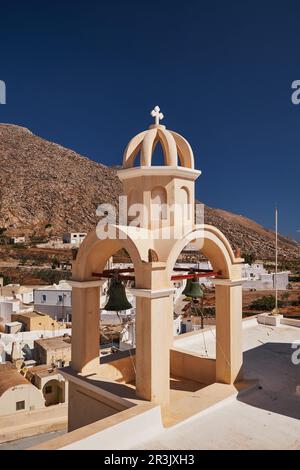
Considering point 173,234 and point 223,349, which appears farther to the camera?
point 223,349

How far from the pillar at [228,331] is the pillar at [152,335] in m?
1.47

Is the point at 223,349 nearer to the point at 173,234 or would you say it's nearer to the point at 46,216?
the point at 173,234

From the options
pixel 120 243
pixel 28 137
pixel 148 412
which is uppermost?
pixel 28 137

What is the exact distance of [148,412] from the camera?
439 cm

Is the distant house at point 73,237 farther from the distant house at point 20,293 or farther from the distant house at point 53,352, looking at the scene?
the distant house at point 53,352

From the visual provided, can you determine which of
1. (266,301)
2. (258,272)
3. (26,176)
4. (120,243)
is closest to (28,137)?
(26,176)

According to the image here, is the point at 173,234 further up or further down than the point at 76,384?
further up

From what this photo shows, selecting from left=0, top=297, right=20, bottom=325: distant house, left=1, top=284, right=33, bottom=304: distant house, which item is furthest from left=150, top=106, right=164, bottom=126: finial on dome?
left=1, top=284, right=33, bottom=304: distant house

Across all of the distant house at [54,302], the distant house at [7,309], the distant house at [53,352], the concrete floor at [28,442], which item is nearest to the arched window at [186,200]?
the concrete floor at [28,442]

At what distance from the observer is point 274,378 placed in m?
6.76

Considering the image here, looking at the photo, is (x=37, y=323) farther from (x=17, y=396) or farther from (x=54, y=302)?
(x=17, y=396)

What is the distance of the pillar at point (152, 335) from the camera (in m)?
4.72

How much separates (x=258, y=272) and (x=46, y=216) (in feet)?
166

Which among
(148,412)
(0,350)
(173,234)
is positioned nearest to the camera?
(148,412)
